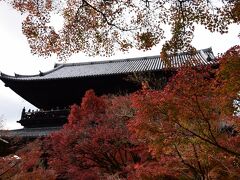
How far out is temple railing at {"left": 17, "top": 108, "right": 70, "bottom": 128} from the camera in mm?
21438

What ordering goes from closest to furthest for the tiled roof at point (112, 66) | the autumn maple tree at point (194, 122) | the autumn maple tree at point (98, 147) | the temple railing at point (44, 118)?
the autumn maple tree at point (194, 122) < the autumn maple tree at point (98, 147) < the temple railing at point (44, 118) < the tiled roof at point (112, 66)

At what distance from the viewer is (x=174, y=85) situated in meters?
9.26

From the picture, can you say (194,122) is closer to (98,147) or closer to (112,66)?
(98,147)

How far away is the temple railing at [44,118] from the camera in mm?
21438

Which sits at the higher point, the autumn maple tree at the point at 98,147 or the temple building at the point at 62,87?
the temple building at the point at 62,87

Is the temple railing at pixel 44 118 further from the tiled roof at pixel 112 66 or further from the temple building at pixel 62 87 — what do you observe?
the tiled roof at pixel 112 66

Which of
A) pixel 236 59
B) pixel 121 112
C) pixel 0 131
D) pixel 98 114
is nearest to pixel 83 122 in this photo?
pixel 98 114

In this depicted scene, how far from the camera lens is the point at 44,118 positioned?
21609 mm

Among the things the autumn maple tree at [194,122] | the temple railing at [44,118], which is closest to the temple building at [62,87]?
the temple railing at [44,118]

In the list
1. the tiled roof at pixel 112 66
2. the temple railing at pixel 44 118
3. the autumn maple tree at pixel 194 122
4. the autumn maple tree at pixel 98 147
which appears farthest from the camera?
the tiled roof at pixel 112 66

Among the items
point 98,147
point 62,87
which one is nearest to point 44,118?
point 62,87

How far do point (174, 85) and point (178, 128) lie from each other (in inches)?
46.3

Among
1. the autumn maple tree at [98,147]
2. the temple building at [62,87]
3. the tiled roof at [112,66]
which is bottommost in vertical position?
the autumn maple tree at [98,147]

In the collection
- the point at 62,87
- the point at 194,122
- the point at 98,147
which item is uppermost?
the point at 62,87
